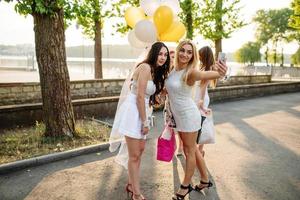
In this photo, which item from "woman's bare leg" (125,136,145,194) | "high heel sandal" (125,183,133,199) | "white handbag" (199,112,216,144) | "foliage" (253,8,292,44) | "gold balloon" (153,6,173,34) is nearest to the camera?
"woman's bare leg" (125,136,145,194)

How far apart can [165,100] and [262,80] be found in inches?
724

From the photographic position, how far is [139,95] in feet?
12.1

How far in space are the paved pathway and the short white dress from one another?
112cm

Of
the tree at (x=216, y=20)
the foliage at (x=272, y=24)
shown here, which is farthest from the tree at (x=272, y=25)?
the tree at (x=216, y=20)

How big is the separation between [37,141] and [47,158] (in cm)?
117

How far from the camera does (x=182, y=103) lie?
3.85 metres

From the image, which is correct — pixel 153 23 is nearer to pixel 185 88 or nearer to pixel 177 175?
pixel 185 88

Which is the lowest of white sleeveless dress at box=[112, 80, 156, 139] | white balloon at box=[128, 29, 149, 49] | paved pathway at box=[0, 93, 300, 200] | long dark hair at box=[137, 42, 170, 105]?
paved pathway at box=[0, 93, 300, 200]

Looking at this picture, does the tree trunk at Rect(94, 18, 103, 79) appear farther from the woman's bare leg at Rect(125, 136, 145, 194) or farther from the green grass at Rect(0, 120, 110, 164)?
the woman's bare leg at Rect(125, 136, 145, 194)

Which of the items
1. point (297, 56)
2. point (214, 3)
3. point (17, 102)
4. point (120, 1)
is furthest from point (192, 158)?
point (297, 56)

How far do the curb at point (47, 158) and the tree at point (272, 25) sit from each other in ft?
206

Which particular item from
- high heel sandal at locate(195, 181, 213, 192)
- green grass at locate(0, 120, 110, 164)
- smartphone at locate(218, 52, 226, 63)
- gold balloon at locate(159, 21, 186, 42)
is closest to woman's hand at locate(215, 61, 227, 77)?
smartphone at locate(218, 52, 226, 63)

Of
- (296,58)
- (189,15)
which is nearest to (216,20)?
(189,15)

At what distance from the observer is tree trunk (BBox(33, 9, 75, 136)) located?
21.1 ft
